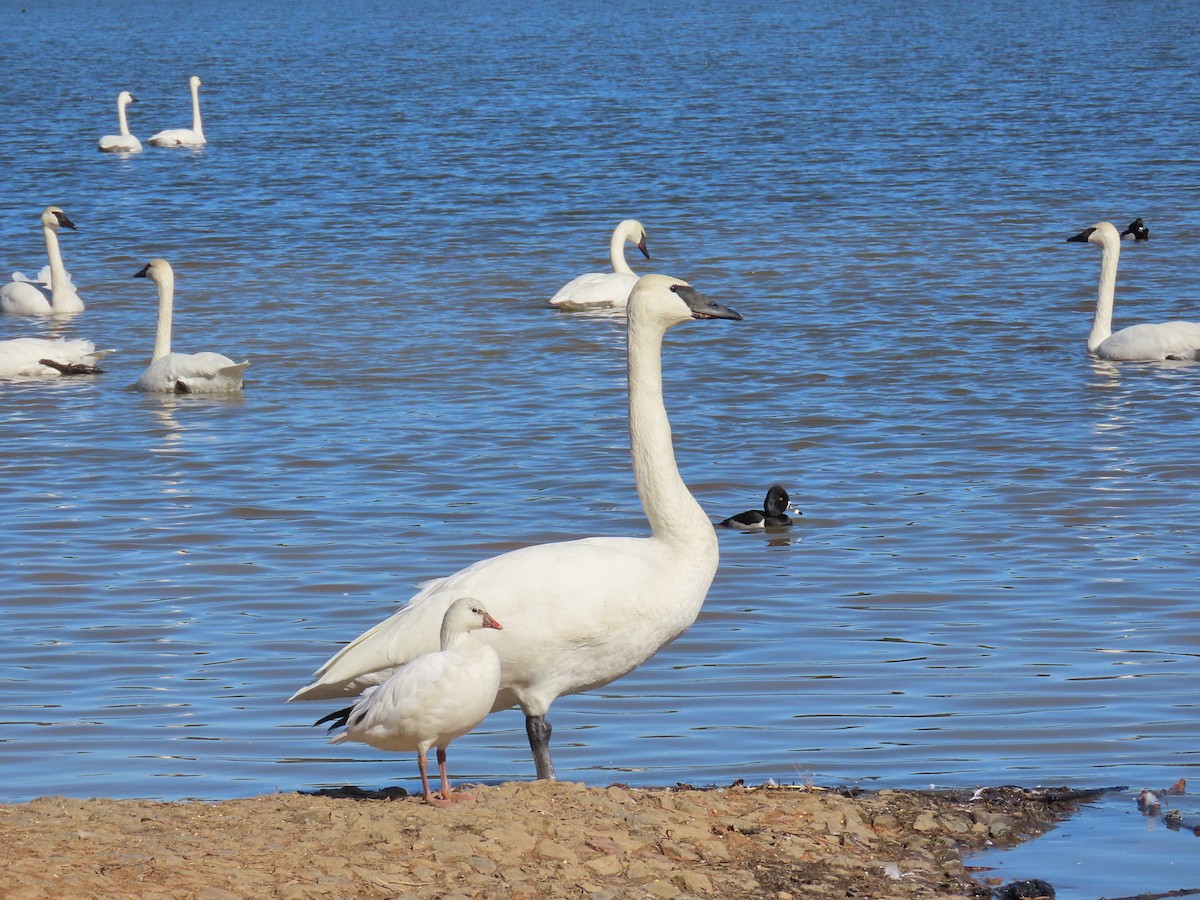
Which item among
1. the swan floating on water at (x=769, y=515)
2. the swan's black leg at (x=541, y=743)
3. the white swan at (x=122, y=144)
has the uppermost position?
the white swan at (x=122, y=144)

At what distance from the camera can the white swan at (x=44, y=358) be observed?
619 inches

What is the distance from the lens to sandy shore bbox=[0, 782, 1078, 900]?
494 cm

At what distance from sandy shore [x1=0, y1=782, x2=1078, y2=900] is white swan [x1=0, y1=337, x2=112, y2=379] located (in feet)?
33.9

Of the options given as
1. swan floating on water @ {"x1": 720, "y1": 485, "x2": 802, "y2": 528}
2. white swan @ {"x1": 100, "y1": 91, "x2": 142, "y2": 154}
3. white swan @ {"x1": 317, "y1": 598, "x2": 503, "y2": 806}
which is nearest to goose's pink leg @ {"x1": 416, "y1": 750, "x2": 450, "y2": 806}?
white swan @ {"x1": 317, "y1": 598, "x2": 503, "y2": 806}

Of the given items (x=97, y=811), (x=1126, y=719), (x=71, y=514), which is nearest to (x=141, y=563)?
(x=71, y=514)

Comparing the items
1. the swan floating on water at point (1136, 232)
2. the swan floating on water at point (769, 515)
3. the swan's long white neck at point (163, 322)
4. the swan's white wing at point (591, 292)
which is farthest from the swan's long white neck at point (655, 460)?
the swan floating on water at point (1136, 232)

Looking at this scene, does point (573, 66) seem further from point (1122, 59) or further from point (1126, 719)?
point (1126, 719)

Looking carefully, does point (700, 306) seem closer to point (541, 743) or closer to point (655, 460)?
point (655, 460)

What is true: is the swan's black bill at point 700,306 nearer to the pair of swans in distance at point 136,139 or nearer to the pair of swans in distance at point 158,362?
the pair of swans in distance at point 158,362

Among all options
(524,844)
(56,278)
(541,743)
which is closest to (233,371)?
(56,278)

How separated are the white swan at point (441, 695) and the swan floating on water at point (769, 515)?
4.73 m

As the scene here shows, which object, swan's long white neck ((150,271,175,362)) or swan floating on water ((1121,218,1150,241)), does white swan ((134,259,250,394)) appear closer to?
swan's long white neck ((150,271,175,362))

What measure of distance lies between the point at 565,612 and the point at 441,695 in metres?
0.59

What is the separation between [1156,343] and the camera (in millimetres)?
15312
